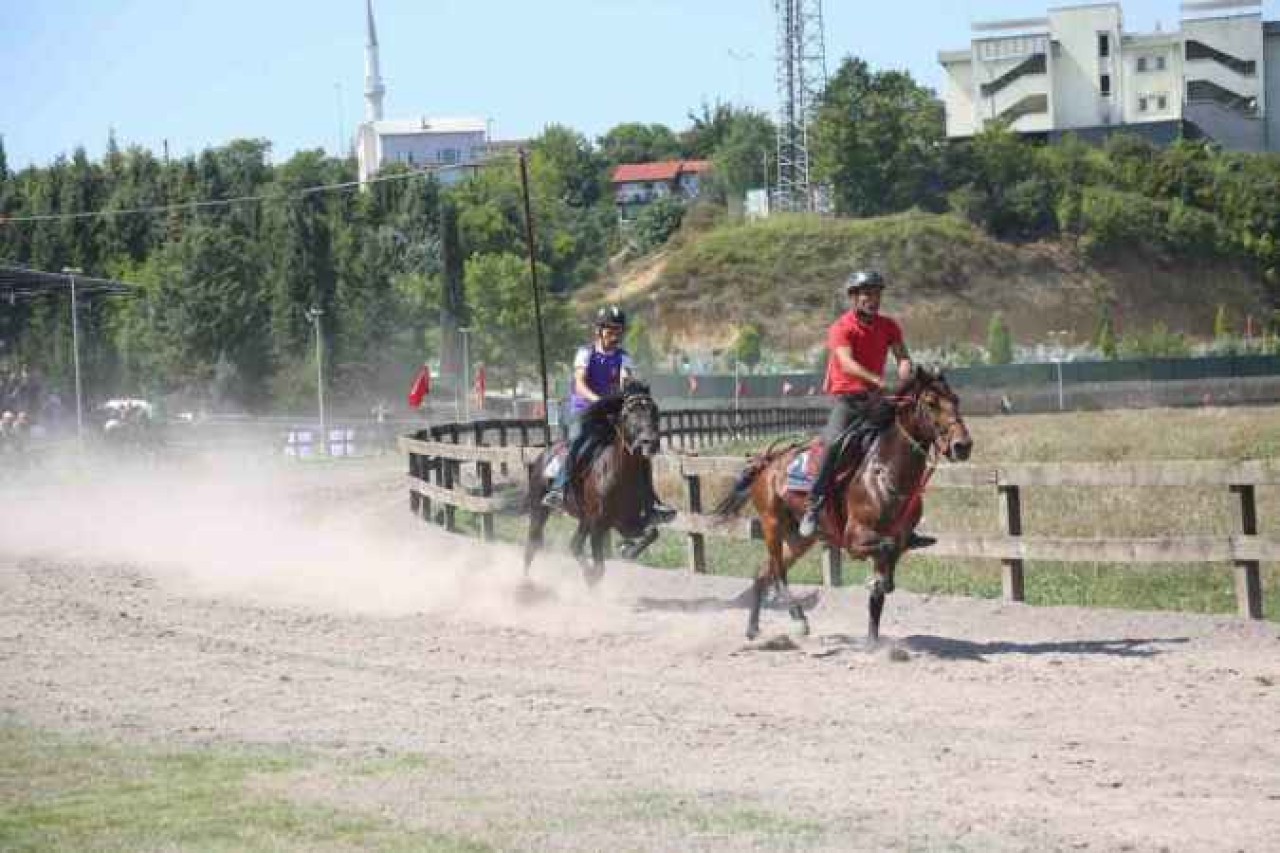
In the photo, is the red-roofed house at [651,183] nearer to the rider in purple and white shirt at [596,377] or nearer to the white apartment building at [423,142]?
the white apartment building at [423,142]

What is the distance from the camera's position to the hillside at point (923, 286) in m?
119

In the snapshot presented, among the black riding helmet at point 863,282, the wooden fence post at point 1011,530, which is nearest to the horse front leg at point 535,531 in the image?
the wooden fence post at point 1011,530

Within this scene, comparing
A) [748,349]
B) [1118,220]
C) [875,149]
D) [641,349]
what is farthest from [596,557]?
[875,149]

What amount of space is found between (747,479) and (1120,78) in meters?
126

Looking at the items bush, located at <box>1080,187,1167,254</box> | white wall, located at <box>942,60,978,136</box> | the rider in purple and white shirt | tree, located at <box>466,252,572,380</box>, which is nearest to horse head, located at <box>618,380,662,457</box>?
the rider in purple and white shirt

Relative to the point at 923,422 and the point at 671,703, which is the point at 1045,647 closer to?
the point at 923,422

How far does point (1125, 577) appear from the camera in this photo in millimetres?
18312

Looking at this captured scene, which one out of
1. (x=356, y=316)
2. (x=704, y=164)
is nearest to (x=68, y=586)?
(x=356, y=316)

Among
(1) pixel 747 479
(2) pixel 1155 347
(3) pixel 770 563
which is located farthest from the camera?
(2) pixel 1155 347

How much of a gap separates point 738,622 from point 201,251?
77626 millimetres

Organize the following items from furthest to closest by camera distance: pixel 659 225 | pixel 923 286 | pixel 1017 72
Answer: pixel 659 225 < pixel 1017 72 < pixel 923 286

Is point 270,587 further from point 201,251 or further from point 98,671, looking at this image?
point 201,251

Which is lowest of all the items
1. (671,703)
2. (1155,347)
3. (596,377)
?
(671,703)

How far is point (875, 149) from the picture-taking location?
132500mm
